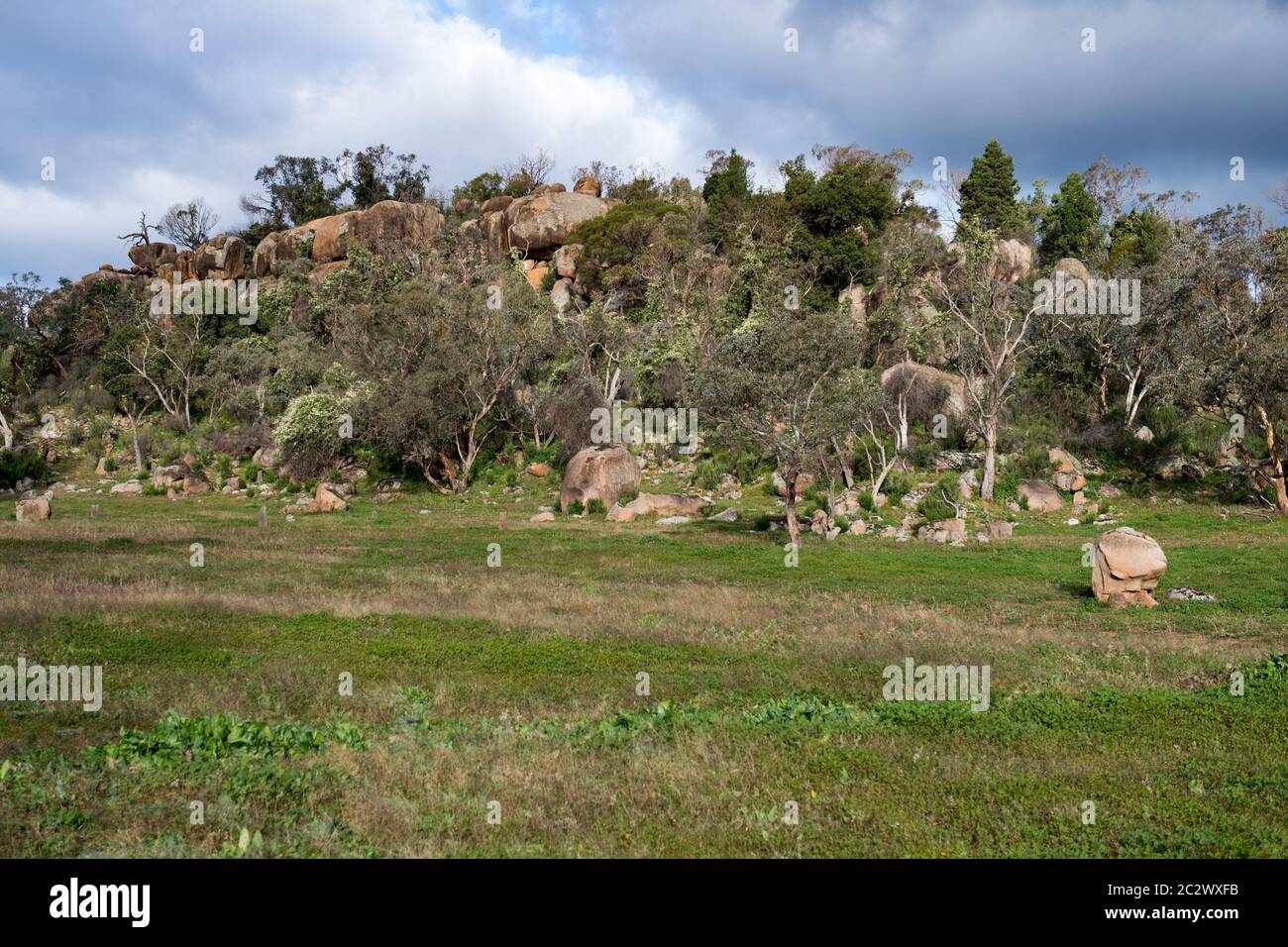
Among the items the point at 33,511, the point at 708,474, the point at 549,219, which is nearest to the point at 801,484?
the point at 708,474

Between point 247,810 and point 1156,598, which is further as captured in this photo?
point 1156,598

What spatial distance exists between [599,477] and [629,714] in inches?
1207

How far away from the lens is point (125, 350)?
6656cm

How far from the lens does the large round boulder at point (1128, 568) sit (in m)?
20.2

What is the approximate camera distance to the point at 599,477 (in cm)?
4206

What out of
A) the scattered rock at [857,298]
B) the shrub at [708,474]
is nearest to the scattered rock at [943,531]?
the shrub at [708,474]

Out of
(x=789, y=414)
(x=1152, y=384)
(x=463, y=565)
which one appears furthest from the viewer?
(x=1152, y=384)

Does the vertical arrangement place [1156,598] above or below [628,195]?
below

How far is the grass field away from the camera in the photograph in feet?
26.4

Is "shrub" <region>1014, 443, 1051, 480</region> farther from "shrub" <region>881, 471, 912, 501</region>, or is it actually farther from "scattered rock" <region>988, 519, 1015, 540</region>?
"scattered rock" <region>988, 519, 1015, 540</region>

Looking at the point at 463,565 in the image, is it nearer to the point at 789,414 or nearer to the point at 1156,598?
the point at 789,414

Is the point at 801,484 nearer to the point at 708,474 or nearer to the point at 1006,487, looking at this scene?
the point at 708,474

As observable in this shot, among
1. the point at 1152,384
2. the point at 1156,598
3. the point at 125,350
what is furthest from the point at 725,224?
the point at 1156,598

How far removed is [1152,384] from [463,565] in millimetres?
35698
